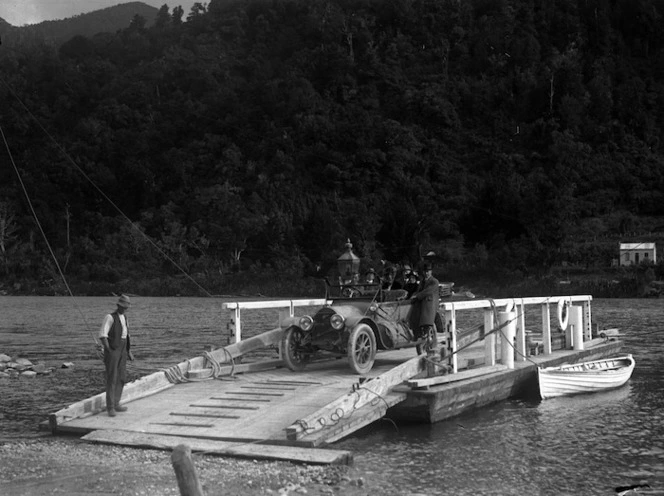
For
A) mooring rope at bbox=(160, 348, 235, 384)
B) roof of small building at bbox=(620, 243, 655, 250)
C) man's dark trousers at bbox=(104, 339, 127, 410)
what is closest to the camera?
man's dark trousers at bbox=(104, 339, 127, 410)

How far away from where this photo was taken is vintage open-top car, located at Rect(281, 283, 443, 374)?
1393 cm

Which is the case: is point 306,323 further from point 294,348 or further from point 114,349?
point 114,349

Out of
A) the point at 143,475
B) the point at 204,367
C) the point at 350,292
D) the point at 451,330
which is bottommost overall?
the point at 143,475

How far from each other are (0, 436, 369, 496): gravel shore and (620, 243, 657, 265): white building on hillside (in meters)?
72.6

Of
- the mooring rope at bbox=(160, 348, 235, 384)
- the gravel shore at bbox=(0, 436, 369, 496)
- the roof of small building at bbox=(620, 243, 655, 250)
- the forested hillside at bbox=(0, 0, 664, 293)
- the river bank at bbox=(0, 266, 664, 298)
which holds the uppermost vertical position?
the forested hillside at bbox=(0, 0, 664, 293)

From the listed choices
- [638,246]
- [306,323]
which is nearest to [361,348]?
[306,323]

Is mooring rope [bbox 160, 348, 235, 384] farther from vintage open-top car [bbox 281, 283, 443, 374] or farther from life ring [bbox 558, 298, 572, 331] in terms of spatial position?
life ring [bbox 558, 298, 572, 331]

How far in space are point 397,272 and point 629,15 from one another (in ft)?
549

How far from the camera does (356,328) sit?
45.0 feet

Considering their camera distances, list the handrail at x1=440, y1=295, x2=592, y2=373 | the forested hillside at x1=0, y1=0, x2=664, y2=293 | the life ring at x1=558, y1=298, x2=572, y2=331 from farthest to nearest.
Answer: the forested hillside at x1=0, y1=0, x2=664, y2=293, the life ring at x1=558, y1=298, x2=572, y2=331, the handrail at x1=440, y1=295, x2=592, y2=373

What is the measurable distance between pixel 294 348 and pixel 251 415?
3.05 meters

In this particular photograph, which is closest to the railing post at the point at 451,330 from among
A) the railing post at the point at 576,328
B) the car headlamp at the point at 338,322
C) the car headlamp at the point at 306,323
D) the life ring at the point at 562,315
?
the car headlamp at the point at 338,322

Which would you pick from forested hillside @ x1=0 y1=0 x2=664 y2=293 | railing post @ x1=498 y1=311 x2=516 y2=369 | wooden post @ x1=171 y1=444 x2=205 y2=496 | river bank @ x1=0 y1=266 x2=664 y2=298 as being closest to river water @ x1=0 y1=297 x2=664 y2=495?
railing post @ x1=498 y1=311 x2=516 y2=369

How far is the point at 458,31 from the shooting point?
552 ft
